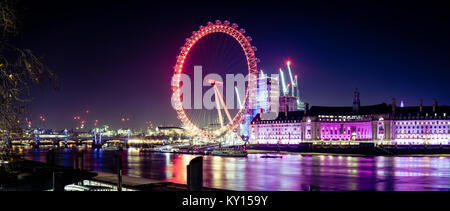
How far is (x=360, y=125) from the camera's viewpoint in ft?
397

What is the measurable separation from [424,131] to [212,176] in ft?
269

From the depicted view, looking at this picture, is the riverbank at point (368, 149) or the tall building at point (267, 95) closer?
the riverbank at point (368, 149)

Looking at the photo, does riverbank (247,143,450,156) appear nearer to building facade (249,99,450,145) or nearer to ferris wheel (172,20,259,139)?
building facade (249,99,450,145)

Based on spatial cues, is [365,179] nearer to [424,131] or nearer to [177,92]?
[177,92]

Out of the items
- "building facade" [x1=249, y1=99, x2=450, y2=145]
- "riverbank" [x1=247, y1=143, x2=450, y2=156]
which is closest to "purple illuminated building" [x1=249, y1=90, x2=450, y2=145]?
"building facade" [x1=249, y1=99, x2=450, y2=145]

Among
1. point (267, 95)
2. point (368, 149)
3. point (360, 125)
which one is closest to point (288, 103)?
point (267, 95)

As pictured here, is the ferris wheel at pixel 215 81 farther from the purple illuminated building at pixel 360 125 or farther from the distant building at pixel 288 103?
the distant building at pixel 288 103

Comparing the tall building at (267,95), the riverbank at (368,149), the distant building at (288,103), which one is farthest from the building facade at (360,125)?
the tall building at (267,95)

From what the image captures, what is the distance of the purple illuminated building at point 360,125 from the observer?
107m

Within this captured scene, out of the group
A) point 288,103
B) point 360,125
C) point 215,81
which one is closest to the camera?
point 215,81

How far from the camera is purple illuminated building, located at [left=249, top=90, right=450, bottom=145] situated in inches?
4202

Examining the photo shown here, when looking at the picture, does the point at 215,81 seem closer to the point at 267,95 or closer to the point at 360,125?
the point at 360,125
